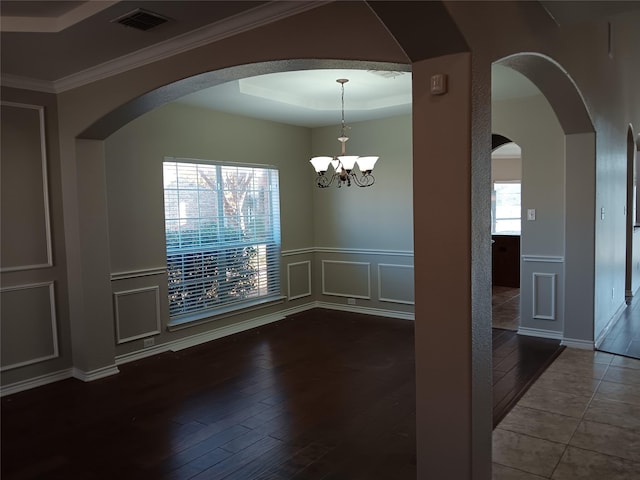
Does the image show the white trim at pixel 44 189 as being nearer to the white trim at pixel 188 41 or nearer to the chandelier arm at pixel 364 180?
the white trim at pixel 188 41

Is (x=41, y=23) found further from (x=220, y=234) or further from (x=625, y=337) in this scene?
(x=625, y=337)

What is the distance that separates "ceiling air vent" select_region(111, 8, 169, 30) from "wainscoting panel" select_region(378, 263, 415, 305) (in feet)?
13.7

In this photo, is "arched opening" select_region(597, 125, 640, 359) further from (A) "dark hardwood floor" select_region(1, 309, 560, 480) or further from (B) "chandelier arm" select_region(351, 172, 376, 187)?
(B) "chandelier arm" select_region(351, 172, 376, 187)

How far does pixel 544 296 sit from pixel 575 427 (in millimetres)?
2233

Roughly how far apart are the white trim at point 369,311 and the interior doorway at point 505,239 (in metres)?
1.08

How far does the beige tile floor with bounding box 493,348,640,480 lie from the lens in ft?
8.51

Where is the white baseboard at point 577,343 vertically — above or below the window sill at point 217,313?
below

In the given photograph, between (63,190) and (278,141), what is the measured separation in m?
2.84

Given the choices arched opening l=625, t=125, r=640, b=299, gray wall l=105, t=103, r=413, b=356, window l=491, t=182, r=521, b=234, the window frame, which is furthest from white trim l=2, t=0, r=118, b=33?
window l=491, t=182, r=521, b=234

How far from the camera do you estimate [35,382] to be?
4031mm

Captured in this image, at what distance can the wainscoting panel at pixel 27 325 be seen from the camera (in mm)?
3863

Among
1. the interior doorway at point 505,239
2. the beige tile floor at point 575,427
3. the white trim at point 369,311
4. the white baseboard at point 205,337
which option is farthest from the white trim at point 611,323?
the white baseboard at point 205,337

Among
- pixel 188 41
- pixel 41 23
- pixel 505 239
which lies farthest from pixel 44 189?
pixel 505 239

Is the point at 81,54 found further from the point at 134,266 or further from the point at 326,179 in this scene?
the point at 326,179
